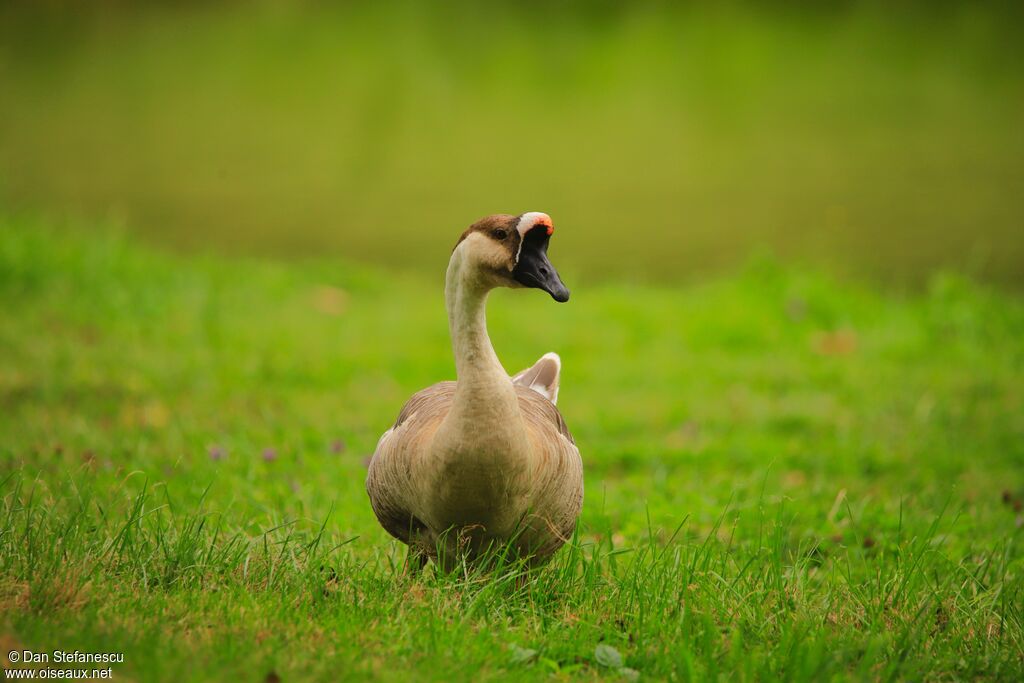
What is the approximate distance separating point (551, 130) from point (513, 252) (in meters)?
10.7

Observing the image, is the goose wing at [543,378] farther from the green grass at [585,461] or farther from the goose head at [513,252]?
the goose head at [513,252]

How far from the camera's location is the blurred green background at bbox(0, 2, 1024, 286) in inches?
424

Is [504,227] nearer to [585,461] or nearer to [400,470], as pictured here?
[400,470]

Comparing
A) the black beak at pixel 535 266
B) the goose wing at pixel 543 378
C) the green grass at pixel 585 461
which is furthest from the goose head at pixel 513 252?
the goose wing at pixel 543 378

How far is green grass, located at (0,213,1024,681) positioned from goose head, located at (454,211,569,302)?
989mm

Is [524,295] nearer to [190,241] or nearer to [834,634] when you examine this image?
[190,241]

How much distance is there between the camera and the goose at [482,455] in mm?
3156

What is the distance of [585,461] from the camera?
5469mm

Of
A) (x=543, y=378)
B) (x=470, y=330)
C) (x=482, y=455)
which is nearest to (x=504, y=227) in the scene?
(x=470, y=330)

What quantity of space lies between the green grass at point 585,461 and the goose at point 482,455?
0.16 m

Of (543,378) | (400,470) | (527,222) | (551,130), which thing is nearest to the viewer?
(527,222)

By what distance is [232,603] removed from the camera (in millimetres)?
3004

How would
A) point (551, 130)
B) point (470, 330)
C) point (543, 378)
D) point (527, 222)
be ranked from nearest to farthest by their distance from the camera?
point (527, 222) → point (470, 330) → point (543, 378) → point (551, 130)

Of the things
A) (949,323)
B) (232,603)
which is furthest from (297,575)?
(949,323)
